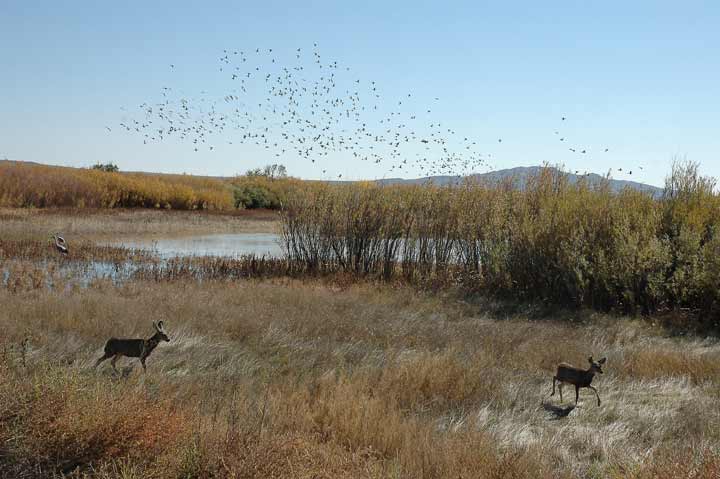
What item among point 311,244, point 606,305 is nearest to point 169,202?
point 311,244

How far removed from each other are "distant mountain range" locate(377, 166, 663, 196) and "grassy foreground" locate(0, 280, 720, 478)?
4.87 metres

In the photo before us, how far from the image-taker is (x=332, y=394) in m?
6.17

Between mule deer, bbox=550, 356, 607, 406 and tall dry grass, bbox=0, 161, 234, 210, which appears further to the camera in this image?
tall dry grass, bbox=0, 161, 234, 210

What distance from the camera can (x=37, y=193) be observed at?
1289 inches

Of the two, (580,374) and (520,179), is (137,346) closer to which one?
(580,374)

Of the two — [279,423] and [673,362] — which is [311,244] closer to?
[673,362]

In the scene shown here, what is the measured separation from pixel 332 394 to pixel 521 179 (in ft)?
40.0

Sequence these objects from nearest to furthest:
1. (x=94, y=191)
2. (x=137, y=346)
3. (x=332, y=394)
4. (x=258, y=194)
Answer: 1. (x=332, y=394)
2. (x=137, y=346)
3. (x=94, y=191)
4. (x=258, y=194)

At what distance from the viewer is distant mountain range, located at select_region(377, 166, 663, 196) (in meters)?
15.2

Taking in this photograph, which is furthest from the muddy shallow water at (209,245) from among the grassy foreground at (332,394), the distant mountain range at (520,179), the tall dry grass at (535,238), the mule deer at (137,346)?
the mule deer at (137,346)

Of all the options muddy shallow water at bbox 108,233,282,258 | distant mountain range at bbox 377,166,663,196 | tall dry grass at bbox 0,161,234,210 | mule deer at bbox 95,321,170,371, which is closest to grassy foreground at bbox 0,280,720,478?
mule deer at bbox 95,321,170,371

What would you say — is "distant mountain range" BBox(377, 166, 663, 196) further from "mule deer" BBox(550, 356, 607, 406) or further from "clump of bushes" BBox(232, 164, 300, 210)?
"clump of bushes" BBox(232, 164, 300, 210)

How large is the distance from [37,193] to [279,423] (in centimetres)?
3160

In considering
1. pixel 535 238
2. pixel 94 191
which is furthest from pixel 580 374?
pixel 94 191
